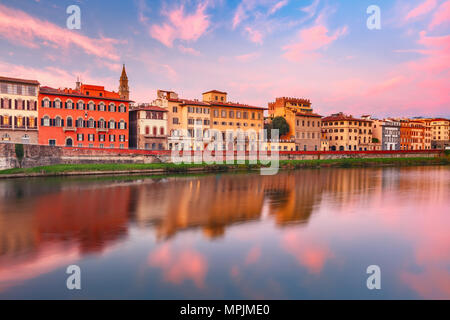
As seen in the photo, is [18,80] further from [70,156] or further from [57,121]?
[70,156]

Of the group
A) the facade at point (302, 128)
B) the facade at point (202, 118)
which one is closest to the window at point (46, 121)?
the facade at point (202, 118)

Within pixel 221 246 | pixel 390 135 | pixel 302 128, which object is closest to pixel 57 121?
pixel 221 246

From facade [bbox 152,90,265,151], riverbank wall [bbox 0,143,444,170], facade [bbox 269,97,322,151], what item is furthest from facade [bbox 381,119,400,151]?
riverbank wall [bbox 0,143,444,170]

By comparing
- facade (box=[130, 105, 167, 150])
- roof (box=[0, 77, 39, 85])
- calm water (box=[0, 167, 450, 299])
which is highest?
roof (box=[0, 77, 39, 85])

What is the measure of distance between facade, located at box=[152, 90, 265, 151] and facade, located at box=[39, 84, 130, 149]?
7.11 m

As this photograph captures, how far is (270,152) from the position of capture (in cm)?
5281

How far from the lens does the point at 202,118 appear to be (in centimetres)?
5216

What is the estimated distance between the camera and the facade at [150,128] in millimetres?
47812

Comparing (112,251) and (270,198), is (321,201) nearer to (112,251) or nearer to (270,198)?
(270,198)

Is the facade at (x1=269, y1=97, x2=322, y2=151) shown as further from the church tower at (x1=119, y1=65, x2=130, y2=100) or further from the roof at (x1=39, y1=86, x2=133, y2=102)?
the church tower at (x1=119, y1=65, x2=130, y2=100)

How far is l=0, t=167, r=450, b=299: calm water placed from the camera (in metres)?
8.59

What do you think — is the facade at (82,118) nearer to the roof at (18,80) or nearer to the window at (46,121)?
the window at (46,121)

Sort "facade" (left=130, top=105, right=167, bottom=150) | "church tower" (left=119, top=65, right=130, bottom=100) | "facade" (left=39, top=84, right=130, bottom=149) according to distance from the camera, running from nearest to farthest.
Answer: "facade" (left=39, top=84, right=130, bottom=149) < "facade" (left=130, top=105, right=167, bottom=150) < "church tower" (left=119, top=65, right=130, bottom=100)
